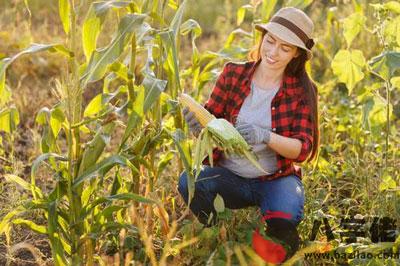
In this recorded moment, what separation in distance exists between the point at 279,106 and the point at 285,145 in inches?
8.6

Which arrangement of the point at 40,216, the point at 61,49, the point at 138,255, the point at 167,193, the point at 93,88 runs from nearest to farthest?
the point at 61,49 → the point at 138,255 → the point at 40,216 → the point at 167,193 → the point at 93,88

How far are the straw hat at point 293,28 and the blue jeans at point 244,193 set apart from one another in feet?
1.88

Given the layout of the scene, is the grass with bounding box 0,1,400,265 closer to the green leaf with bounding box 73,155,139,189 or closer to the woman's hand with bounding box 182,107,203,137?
the green leaf with bounding box 73,155,139,189

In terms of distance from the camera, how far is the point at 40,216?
3.47 metres

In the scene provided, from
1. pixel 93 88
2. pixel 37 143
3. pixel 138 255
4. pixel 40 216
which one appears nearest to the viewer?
pixel 138 255

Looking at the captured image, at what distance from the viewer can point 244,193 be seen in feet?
10.2

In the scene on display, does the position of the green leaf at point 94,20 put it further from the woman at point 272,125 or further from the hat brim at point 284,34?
the hat brim at point 284,34

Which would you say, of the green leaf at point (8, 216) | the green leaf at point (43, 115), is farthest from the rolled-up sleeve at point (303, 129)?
the green leaf at point (8, 216)

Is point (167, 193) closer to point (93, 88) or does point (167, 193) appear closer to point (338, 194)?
point (338, 194)

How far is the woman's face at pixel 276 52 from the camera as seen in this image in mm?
3004

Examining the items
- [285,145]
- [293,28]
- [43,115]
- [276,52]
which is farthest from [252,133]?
[43,115]

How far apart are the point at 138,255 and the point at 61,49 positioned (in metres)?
0.92

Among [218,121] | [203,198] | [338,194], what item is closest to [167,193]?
[203,198]

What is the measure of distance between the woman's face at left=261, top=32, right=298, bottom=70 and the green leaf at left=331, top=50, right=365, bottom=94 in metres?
0.35
